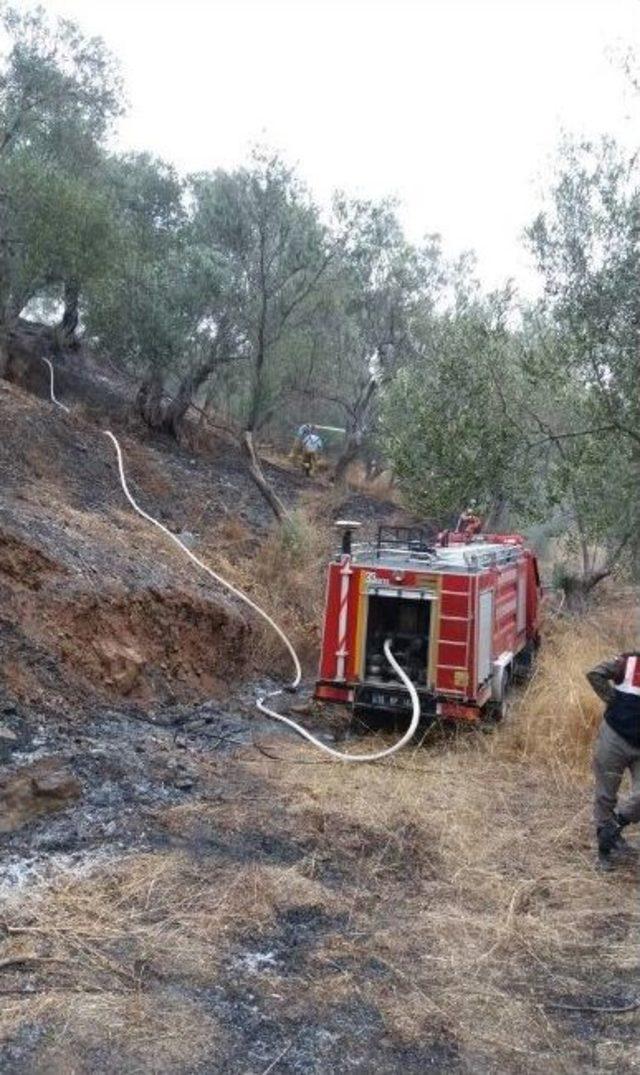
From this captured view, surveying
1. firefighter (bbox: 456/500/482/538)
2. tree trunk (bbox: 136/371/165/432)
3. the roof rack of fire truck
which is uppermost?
tree trunk (bbox: 136/371/165/432)

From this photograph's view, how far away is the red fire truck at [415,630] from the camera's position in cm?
977

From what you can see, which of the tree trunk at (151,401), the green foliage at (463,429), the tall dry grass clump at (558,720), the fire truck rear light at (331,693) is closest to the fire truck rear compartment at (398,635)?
the fire truck rear light at (331,693)

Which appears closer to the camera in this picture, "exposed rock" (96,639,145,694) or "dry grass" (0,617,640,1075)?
"dry grass" (0,617,640,1075)

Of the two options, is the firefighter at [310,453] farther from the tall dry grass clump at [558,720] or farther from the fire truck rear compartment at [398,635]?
the fire truck rear compartment at [398,635]

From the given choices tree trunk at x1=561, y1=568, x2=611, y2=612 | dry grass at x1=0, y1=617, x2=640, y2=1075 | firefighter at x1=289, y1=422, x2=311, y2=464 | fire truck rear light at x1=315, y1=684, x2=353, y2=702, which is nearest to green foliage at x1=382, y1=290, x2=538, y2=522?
fire truck rear light at x1=315, y1=684, x2=353, y2=702

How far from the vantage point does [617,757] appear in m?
6.86

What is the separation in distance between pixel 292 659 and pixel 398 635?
299 centimetres

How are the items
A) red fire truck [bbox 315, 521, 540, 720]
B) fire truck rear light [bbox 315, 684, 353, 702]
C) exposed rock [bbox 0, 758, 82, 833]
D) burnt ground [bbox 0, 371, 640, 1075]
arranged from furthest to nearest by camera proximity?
fire truck rear light [bbox 315, 684, 353, 702] < red fire truck [bbox 315, 521, 540, 720] < exposed rock [bbox 0, 758, 82, 833] < burnt ground [bbox 0, 371, 640, 1075]

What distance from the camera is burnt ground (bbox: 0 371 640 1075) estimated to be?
14.1ft

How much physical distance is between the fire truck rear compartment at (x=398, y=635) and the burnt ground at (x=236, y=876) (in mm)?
805

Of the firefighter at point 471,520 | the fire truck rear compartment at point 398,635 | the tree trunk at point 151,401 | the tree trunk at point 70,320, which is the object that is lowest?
the fire truck rear compartment at point 398,635

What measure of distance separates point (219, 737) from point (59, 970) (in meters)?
4.91

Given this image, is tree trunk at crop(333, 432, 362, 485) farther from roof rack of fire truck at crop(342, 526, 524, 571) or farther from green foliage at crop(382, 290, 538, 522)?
roof rack of fire truck at crop(342, 526, 524, 571)

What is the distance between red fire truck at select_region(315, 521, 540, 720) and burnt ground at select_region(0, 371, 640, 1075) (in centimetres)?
63
